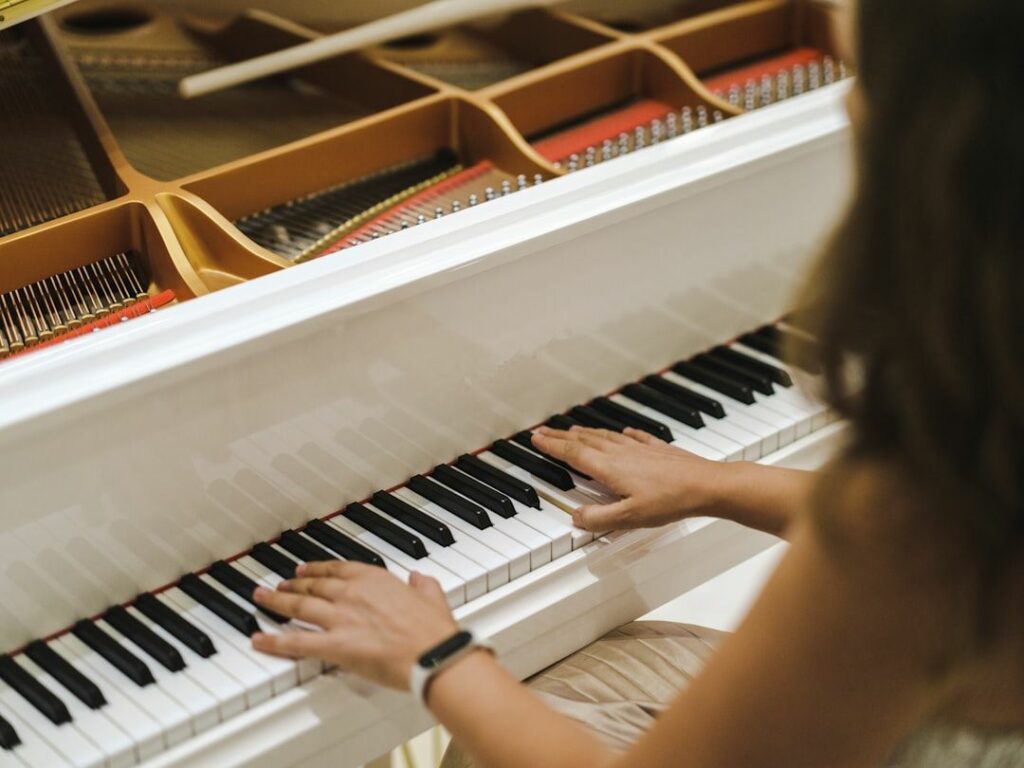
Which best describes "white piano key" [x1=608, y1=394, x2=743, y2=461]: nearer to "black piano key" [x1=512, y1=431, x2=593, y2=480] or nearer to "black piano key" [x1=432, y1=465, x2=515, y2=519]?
"black piano key" [x1=512, y1=431, x2=593, y2=480]

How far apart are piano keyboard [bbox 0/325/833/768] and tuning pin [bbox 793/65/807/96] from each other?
0.72 meters

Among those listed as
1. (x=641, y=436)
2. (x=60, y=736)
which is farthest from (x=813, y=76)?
(x=60, y=736)

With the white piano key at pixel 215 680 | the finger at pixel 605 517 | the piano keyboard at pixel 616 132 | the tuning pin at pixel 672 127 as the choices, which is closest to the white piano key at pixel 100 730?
the white piano key at pixel 215 680

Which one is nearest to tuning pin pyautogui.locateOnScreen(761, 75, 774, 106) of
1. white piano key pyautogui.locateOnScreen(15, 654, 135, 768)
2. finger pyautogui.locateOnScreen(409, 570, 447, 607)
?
finger pyautogui.locateOnScreen(409, 570, 447, 607)

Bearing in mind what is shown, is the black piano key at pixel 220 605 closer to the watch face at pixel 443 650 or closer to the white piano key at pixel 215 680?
the white piano key at pixel 215 680

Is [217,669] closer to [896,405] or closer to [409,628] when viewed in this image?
[409,628]

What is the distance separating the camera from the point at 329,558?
6.01ft

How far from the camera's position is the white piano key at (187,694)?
5.23 feet

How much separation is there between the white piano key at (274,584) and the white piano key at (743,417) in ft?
2.80

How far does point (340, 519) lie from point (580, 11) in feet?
5.03

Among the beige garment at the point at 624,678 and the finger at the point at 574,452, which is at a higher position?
the finger at the point at 574,452

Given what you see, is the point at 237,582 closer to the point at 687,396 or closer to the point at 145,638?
the point at 145,638

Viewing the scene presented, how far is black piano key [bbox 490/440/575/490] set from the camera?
2.01 meters

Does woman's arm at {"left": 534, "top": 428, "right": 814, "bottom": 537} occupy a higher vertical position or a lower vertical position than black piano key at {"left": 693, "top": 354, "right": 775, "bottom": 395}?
higher
